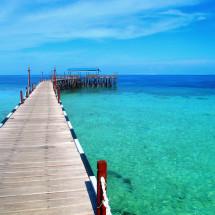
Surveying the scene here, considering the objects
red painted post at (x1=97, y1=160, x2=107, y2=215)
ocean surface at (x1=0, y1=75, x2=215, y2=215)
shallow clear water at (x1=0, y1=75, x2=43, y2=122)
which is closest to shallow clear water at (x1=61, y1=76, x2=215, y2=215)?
ocean surface at (x1=0, y1=75, x2=215, y2=215)

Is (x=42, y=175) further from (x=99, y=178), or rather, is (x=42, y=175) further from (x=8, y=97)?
(x=8, y=97)

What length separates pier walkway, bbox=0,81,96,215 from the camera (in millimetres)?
3482

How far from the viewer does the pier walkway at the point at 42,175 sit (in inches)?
137

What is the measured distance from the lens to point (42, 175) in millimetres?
4480

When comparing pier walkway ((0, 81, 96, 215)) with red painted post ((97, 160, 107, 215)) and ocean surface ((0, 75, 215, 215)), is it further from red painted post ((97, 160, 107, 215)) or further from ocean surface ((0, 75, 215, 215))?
ocean surface ((0, 75, 215, 215))

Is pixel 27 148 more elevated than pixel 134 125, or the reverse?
pixel 27 148

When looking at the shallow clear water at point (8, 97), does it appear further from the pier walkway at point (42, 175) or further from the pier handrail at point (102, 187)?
the pier handrail at point (102, 187)

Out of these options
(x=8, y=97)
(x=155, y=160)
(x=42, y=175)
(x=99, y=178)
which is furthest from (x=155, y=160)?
(x=8, y=97)

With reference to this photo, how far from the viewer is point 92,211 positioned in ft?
11.1

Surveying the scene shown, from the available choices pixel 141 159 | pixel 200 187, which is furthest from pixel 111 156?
pixel 200 187

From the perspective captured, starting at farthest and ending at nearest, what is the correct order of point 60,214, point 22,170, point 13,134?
point 13,134, point 22,170, point 60,214

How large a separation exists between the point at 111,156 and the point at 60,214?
5741 mm

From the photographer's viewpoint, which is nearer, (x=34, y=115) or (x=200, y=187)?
(x=200, y=187)

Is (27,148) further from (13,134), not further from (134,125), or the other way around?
(134,125)
